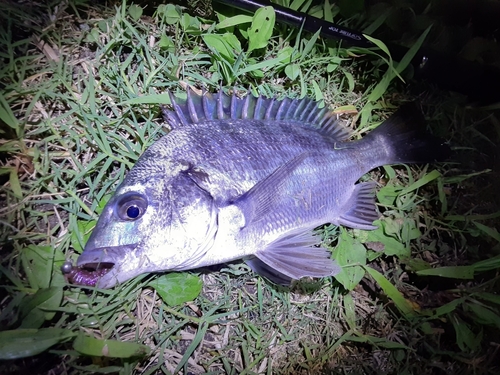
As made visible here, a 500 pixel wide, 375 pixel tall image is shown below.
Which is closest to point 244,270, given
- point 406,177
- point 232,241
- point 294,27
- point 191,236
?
point 232,241

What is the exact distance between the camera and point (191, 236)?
1.43 m

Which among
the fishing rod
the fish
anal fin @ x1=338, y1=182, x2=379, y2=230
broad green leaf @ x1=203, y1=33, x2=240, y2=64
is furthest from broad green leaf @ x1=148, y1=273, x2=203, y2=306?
the fishing rod

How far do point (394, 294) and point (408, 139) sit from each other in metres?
0.83

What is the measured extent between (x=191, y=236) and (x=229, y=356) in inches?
27.7

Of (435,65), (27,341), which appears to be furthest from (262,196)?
(435,65)

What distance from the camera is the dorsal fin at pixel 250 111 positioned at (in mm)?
1678

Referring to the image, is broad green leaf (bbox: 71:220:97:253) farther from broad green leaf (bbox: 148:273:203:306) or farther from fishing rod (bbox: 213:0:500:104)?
fishing rod (bbox: 213:0:500:104)

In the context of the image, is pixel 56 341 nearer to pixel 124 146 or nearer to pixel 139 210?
pixel 139 210

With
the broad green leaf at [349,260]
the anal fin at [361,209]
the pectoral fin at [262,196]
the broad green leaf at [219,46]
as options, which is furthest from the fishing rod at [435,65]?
the broad green leaf at [349,260]

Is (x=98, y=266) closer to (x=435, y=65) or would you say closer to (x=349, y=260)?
(x=349, y=260)

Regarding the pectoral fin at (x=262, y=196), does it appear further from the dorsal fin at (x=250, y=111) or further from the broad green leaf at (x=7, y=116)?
the broad green leaf at (x=7, y=116)

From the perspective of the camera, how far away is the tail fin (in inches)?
77.2

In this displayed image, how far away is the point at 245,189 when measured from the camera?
1573 mm

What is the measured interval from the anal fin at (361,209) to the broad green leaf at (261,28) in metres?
0.95
